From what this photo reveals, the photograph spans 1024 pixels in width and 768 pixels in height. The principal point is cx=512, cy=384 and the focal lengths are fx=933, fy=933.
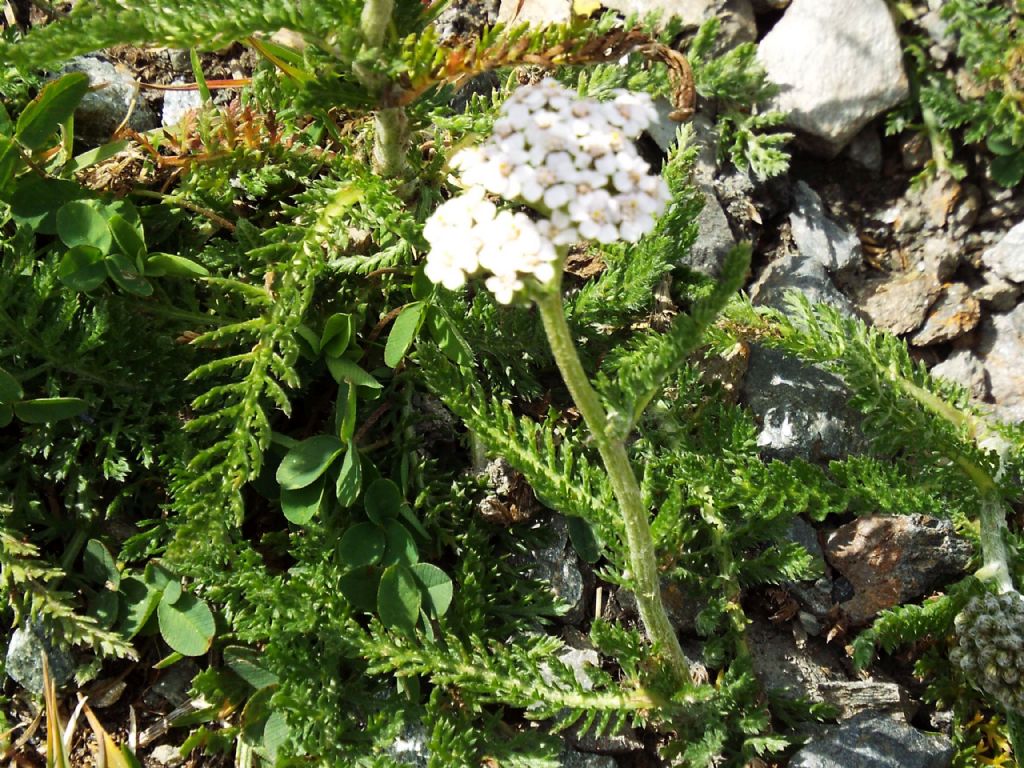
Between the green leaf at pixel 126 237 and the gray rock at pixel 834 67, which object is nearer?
the green leaf at pixel 126 237

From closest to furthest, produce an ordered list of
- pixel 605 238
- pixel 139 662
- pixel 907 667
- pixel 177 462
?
pixel 605 238 < pixel 177 462 < pixel 139 662 < pixel 907 667

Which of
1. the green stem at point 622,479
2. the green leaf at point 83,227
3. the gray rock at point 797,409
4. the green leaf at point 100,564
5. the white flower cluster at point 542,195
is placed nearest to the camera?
the white flower cluster at point 542,195

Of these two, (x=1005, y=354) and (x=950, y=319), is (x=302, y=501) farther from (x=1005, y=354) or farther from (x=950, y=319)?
(x=1005, y=354)

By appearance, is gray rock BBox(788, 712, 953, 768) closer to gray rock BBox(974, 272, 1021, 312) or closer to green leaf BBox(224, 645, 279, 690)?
green leaf BBox(224, 645, 279, 690)

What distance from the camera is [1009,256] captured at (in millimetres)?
4461

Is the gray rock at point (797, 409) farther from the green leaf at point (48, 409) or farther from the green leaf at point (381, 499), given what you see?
the green leaf at point (48, 409)

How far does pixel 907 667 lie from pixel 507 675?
1.76 m

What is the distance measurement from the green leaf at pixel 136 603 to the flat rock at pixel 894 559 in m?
2.64

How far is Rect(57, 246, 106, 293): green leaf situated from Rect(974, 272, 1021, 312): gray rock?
3.82 m

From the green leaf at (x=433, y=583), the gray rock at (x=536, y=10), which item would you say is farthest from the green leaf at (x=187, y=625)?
the gray rock at (x=536, y=10)

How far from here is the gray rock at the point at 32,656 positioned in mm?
3314

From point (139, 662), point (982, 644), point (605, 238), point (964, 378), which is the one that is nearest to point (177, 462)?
point (139, 662)

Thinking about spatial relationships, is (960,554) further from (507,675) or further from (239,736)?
(239,736)

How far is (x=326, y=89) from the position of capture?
2.97 m
